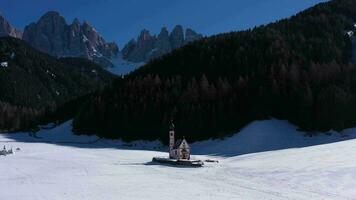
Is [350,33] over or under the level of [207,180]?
over

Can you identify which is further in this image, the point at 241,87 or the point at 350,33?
the point at 350,33

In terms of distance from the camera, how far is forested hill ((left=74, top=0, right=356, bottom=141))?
87125 millimetres

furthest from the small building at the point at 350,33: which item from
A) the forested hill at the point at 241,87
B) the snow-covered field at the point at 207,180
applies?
the snow-covered field at the point at 207,180

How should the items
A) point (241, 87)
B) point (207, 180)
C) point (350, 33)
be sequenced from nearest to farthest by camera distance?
point (207, 180)
point (241, 87)
point (350, 33)

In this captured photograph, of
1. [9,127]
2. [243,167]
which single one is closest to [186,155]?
[243,167]

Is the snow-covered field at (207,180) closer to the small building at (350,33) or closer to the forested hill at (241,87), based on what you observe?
the forested hill at (241,87)

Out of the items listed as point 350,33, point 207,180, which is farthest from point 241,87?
point 350,33

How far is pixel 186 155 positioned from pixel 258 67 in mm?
56783

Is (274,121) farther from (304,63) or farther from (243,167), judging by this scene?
(243,167)

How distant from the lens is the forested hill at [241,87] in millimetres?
87125

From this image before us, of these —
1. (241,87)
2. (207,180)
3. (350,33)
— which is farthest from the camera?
(350,33)

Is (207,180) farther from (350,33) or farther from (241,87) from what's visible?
(350,33)

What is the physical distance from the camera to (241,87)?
334 feet

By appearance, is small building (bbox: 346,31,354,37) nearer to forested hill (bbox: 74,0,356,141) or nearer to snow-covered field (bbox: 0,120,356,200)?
forested hill (bbox: 74,0,356,141)
